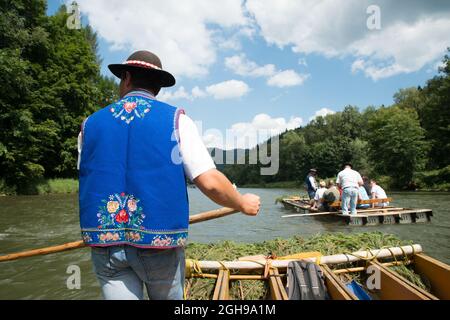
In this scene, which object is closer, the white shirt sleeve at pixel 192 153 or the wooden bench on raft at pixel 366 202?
the white shirt sleeve at pixel 192 153

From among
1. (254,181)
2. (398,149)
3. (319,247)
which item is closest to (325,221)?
(319,247)

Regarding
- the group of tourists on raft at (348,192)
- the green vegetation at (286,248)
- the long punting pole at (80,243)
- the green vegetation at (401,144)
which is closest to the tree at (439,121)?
the green vegetation at (401,144)

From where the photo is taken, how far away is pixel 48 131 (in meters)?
23.9

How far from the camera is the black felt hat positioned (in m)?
1.87

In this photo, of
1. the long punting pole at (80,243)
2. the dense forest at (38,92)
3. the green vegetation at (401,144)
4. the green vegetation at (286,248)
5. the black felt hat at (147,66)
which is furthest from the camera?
the green vegetation at (401,144)

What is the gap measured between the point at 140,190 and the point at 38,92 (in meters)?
25.9

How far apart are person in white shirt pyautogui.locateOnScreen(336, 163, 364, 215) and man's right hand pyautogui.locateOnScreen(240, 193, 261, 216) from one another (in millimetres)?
9826

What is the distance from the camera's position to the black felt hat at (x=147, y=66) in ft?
6.15

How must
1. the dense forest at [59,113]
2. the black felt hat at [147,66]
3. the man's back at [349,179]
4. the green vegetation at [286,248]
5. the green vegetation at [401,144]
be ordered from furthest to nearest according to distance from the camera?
the green vegetation at [401,144] → the dense forest at [59,113] → the man's back at [349,179] → the green vegetation at [286,248] → the black felt hat at [147,66]

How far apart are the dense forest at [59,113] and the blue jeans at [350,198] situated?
1750 cm

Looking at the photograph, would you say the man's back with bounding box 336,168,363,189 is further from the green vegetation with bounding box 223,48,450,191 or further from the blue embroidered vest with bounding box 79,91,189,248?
the green vegetation with bounding box 223,48,450,191

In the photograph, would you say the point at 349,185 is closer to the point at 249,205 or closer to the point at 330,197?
the point at 330,197

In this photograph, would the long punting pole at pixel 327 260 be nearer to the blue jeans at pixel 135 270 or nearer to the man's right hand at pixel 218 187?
the blue jeans at pixel 135 270

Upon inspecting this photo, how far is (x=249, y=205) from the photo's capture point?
191cm
